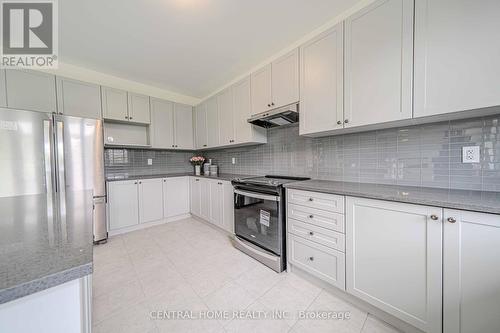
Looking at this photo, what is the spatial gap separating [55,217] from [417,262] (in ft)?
6.24

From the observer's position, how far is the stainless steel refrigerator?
1895mm

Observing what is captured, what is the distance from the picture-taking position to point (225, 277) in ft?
5.87

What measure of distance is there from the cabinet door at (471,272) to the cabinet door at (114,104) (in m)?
3.80

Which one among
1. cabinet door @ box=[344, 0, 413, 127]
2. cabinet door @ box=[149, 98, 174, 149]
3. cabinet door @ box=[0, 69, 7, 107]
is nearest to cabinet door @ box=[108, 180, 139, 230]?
cabinet door @ box=[149, 98, 174, 149]

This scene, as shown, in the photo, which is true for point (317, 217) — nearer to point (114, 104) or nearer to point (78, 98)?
point (114, 104)

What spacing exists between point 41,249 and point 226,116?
2.66 meters

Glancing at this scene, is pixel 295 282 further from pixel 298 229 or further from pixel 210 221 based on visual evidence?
pixel 210 221

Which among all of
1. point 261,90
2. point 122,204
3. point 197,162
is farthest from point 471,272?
point 197,162

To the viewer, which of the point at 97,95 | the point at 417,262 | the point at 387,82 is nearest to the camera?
the point at 417,262

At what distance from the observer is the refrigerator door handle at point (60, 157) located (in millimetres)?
2154

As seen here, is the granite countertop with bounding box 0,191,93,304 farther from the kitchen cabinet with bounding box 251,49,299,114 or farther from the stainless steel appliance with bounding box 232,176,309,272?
the kitchen cabinet with bounding box 251,49,299,114

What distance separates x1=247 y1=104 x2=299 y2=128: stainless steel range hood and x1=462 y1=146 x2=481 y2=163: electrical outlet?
4.28 feet

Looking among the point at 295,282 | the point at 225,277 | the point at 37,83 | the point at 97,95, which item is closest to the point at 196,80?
the point at 97,95

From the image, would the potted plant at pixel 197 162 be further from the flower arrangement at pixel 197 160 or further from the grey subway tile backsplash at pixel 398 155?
the grey subway tile backsplash at pixel 398 155
